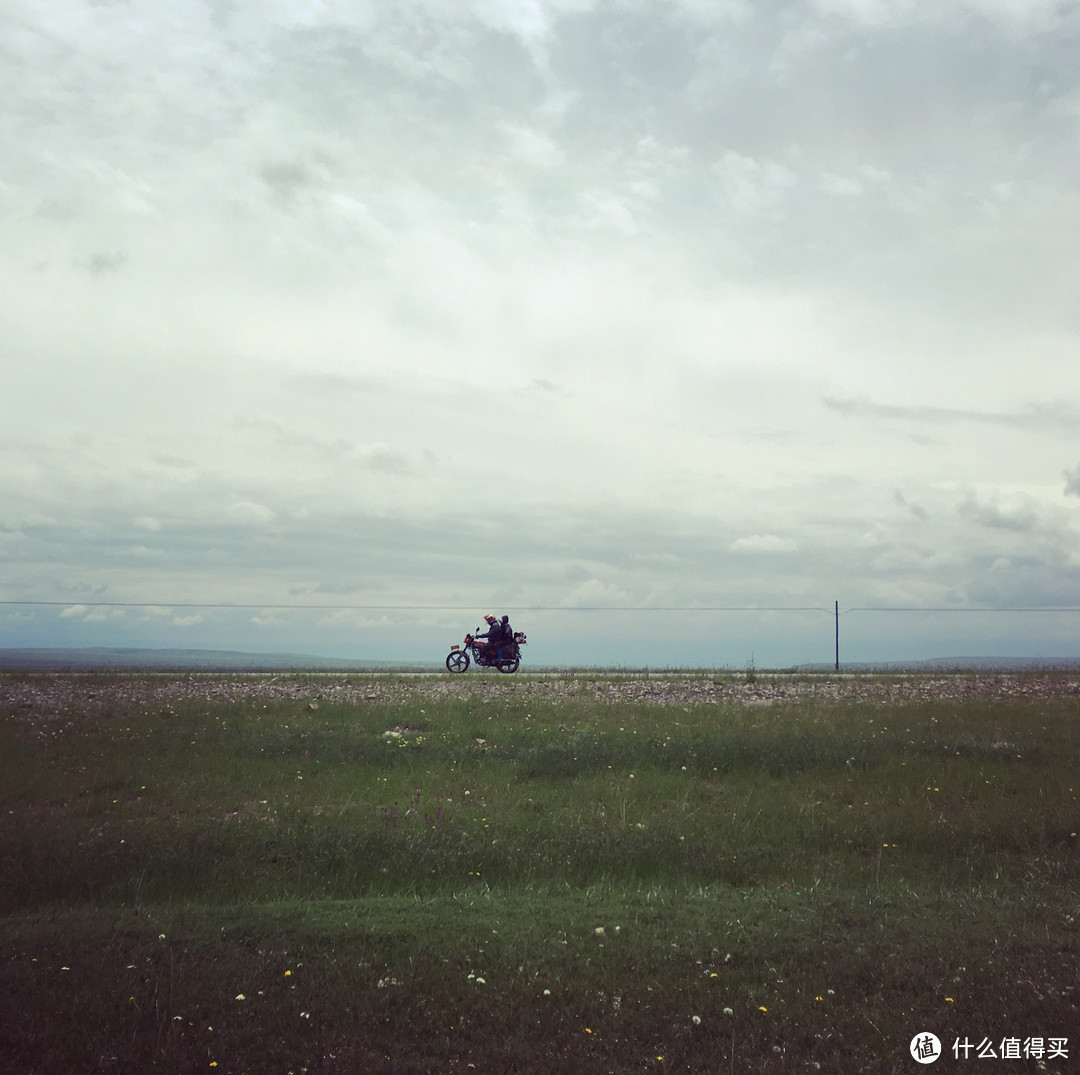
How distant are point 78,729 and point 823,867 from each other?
15430 mm

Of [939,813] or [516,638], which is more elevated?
[516,638]

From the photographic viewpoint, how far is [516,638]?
3188 centimetres

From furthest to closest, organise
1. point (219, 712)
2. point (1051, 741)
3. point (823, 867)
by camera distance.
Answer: point (219, 712) → point (1051, 741) → point (823, 867)

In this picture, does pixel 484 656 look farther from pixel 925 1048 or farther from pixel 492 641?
pixel 925 1048

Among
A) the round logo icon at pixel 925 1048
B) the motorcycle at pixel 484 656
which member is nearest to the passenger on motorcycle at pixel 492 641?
the motorcycle at pixel 484 656

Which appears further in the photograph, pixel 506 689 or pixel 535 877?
pixel 506 689

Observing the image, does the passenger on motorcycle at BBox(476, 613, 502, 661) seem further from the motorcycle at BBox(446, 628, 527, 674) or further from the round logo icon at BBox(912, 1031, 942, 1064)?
the round logo icon at BBox(912, 1031, 942, 1064)

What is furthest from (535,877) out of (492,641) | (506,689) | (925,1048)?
(492,641)

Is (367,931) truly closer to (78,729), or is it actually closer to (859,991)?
(859,991)

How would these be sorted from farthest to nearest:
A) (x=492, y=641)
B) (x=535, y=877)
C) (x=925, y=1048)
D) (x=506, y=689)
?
(x=492, y=641), (x=506, y=689), (x=535, y=877), (x=925, y=1048)

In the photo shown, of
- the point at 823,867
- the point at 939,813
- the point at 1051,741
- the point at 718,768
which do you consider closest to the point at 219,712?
the point at 718,768

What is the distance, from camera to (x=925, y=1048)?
21.2ft

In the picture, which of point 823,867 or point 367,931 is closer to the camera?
point 367,931

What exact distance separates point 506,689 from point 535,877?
456 inches
